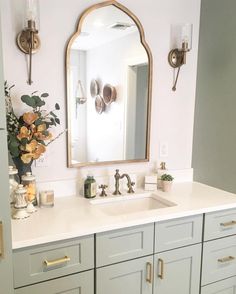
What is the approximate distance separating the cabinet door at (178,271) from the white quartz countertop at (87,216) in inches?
8.8

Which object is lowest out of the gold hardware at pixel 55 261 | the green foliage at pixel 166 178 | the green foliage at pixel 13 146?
the gold hardware at pixel 55 261

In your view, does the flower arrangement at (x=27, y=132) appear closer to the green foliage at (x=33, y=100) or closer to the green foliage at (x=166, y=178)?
the green foliage at (x=33, y=100)

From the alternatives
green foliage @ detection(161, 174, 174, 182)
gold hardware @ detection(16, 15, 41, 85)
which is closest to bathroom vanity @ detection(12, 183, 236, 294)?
green foliage @ detection(161, 174, 174, 182)

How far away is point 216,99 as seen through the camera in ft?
6.71

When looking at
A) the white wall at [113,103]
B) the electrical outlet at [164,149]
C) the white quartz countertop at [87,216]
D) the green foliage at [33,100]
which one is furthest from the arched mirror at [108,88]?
the white quartz countertop at [87,216]

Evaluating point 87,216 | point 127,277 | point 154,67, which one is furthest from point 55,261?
point 154,67

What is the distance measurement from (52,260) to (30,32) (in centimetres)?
120

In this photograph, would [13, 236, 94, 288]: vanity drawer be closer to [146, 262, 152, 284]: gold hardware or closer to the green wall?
[146, 262, 152, 284]: gold hardware

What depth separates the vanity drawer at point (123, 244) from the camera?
4.58 ft

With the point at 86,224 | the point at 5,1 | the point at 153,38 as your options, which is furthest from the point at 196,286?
the point at 5,1

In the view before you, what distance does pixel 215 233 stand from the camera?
1723mm

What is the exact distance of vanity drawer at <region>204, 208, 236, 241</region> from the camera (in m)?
1.69

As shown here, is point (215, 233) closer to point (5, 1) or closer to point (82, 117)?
point (82, 117)

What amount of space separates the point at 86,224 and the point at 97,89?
2.98ft
